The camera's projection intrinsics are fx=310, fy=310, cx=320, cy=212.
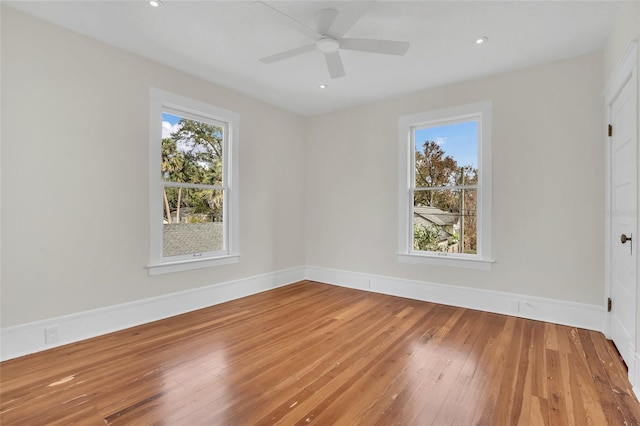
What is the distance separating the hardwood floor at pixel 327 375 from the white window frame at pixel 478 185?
795 millimetres

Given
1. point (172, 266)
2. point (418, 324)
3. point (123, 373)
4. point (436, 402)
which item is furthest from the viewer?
point (172, 266)

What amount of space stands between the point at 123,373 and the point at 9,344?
106 centimetres

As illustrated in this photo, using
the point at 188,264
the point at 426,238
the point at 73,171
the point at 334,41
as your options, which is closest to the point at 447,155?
the point at 426,238

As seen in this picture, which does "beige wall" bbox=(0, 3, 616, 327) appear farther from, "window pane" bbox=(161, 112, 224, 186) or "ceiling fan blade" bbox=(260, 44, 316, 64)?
"ceiling fan blade" bbox=(260, 44, 316, 64)

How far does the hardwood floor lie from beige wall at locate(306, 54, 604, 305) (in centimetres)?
58

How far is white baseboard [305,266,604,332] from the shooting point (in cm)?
319

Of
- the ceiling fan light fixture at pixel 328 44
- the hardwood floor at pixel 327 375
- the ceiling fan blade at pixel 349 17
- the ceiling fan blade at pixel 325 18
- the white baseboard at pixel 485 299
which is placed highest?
the ceiling fan blade at pixel 325 18

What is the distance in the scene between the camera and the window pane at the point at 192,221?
142 inches

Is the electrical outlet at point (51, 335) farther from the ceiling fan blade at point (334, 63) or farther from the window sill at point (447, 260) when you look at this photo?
the window sill at point (447, 260)

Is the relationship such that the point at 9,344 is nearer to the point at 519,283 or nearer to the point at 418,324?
the point at 418,324

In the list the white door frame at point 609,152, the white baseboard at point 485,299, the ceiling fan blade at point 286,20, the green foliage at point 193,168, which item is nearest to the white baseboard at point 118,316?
the green foliage at point 193,168

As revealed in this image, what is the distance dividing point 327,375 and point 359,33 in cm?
292

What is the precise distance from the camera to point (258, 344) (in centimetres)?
280

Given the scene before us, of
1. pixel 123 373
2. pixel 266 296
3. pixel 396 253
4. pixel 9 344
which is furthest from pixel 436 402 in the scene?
pixel 9 344
